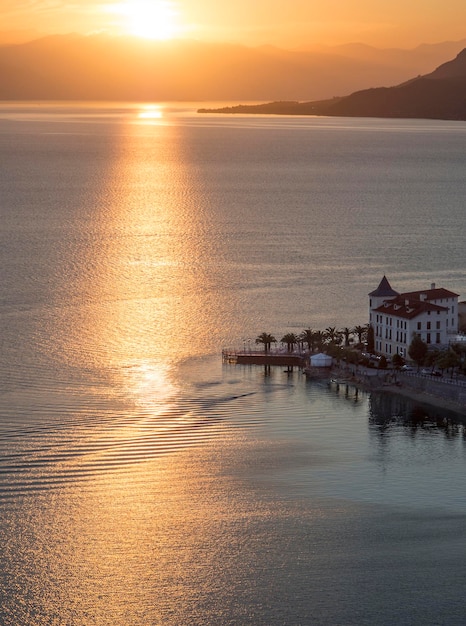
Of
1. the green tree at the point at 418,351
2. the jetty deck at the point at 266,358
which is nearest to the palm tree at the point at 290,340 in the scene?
the jetty deck at the point at 266,358

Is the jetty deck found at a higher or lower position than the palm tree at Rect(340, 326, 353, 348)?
lower

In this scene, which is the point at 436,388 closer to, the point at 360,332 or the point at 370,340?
the point at 370,340

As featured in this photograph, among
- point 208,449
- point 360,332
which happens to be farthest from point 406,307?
point 208,449

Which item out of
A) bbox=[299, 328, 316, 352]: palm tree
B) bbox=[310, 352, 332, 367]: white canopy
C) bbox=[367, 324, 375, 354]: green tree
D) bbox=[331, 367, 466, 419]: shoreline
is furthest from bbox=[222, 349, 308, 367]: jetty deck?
bbox=[367, 324, 375, 354]: green tree

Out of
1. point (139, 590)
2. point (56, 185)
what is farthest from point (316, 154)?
point (139, 590)

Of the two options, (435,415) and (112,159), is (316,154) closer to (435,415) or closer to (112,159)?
(112,159)

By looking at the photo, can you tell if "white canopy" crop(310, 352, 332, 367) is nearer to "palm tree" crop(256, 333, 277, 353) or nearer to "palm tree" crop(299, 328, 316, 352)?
"palm tree" crop(299, 328, 316, 352)
